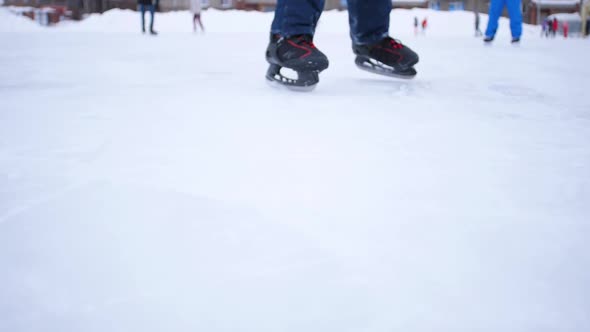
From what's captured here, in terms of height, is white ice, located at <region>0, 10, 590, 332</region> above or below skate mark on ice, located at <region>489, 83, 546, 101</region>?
below

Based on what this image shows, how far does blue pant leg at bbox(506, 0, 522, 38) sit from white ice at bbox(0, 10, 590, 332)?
3.68m

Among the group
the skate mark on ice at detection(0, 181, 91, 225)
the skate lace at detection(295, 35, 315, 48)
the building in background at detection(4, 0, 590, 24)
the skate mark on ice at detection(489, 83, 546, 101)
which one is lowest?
the skate mark on ice at detection(0, 181, 91, 225)

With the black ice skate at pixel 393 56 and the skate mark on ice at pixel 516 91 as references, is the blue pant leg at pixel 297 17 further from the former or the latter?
the skate mark on ice at pixel 516 91

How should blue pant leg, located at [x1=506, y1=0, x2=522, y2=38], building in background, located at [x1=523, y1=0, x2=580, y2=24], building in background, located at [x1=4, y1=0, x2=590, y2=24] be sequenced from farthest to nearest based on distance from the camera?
1. building in background, located at [x1=523, y1=0, x2=580, y2=24]
2. building in background, located at [x1=4, y1=0, x2=590, y2=24]
3. blue pant leg, located at [x1=506, y1=0, x2=522, y2=38]

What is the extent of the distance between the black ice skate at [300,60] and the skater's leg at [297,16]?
2cm

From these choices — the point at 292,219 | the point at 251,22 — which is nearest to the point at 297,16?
the point at 292,219

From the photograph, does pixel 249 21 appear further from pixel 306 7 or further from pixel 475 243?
pixel 475 243

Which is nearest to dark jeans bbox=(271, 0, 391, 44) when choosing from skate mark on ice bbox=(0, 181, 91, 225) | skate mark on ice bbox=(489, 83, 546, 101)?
skate mark on ice bbox=(489, 83, 546, 101)

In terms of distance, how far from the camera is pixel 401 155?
72 centimetres

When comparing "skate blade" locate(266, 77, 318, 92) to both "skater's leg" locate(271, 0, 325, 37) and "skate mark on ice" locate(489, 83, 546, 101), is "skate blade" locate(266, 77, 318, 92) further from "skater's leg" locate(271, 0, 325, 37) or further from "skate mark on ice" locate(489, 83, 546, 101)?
"skate mark on ice" locate(489, 83, 546, 101)

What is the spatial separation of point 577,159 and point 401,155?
28cm

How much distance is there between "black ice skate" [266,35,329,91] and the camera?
1.36m

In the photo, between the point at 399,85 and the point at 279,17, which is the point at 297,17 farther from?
the point at 399,85

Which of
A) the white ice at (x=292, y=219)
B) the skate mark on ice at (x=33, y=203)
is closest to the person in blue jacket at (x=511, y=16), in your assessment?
the white ice at (x=292, y=219)
